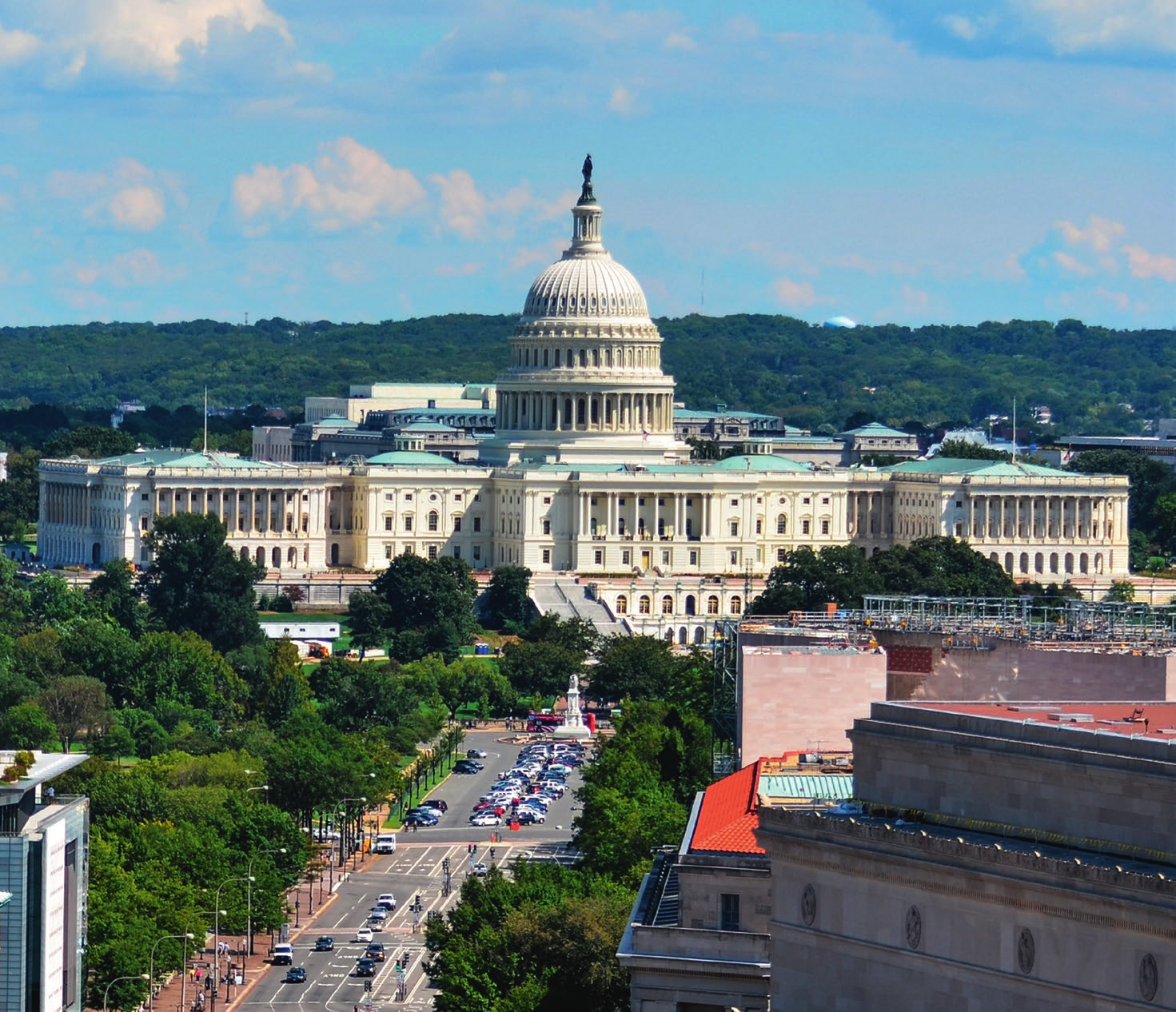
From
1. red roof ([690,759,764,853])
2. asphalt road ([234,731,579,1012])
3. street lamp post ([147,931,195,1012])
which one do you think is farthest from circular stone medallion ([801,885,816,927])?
asphalt road ([234,731,579,1012])

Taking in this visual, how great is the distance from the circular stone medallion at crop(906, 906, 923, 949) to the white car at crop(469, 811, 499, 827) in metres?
98.6

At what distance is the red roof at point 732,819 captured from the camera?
66.3 meters

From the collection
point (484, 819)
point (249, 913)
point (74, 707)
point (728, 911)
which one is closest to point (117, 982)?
point (249, 913)

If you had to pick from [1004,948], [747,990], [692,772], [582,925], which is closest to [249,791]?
[692,772]

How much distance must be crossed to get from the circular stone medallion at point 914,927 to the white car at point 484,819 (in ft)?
324

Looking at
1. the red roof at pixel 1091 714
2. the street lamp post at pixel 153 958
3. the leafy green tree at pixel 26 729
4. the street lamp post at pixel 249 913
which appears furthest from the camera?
the leafy green tree at pixel 26 729

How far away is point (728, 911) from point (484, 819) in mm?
88320

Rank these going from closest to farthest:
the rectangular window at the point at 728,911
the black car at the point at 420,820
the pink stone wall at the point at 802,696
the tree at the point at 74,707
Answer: the rectangular window at the point at 728,911 → the pink stone wall at the point at 802,696 → the black car at the point at 420,820 → the tree at the point at 74,707

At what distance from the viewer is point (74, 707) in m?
173

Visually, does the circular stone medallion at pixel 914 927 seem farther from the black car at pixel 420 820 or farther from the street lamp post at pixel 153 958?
the black car at pixel 420 820

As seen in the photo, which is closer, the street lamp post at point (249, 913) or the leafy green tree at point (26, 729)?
the street lamp post at point (249, 913)

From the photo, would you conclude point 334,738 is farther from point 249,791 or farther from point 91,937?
point 91,937

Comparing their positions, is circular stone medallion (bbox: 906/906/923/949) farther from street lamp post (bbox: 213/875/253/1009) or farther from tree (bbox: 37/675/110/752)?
tree (bbox: 37/675/110/752)

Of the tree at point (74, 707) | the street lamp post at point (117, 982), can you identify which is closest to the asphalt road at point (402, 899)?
the street lamp post at point (117, 982)
